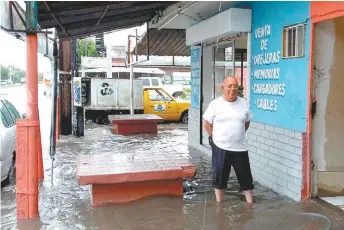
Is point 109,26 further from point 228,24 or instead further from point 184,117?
point 184,117

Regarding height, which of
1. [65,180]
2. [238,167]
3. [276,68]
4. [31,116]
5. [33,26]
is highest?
[33,26]

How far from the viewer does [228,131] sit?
17.5 ft

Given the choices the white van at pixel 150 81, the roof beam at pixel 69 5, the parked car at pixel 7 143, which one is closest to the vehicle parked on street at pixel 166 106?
the white van at pixel 150 81

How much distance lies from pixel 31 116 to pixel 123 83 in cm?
1301

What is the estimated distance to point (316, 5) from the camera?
520 cm

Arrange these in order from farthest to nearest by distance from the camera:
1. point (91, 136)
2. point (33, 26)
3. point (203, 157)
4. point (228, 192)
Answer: point (91, 136), point (203, 157), point (228, 192), point (33, 26)

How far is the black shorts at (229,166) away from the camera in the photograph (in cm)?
538

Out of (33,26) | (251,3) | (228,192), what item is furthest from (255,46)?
(33,26)

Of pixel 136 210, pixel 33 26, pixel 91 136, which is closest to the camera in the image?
pixel 33 26

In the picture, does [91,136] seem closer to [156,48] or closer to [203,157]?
[156,48]

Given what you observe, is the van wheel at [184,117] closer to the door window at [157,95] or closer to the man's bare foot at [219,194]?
the door window at [157,95]

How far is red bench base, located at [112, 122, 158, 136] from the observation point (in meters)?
13.5

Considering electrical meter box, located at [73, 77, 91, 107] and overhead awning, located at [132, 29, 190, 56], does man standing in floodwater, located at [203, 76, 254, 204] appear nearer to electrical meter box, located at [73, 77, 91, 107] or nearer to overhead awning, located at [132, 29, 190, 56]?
overhead awning, located at [132, 29, 190, 56]

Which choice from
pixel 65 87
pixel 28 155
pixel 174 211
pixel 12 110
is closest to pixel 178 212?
pixel 174 211
